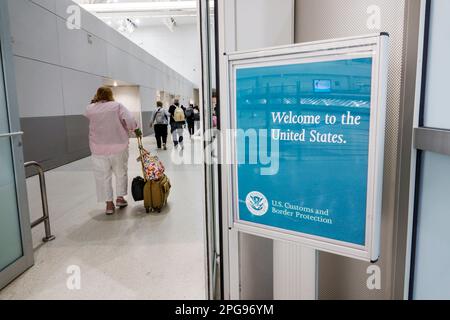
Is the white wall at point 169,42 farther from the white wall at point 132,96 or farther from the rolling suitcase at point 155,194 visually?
the rolling suitcase at point 155,194

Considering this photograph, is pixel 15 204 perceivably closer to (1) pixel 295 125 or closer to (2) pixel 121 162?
(2) pixel 121 162

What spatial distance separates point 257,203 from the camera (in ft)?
5.17

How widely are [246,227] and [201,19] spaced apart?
3.59 ft

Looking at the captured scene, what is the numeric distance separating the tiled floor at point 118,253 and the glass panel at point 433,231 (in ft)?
3.65

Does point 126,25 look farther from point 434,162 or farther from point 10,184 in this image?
point 434,162

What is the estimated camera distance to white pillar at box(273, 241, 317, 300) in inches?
66.7

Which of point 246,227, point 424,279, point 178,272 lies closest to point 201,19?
point 246,227

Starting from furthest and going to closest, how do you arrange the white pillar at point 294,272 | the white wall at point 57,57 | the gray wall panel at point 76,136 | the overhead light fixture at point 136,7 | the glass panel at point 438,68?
1. the overhead light fixture at point 136,7
2. the gray wall panel at point 76,136
3. the white wall at point 57,57
4. the white pillar at point 294,272
5. the glass panel at point 438,68

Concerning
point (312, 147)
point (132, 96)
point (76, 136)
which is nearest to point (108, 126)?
point (312, 147)

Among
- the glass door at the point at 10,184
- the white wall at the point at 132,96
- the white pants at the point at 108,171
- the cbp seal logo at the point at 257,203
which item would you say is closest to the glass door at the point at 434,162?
the cbp seal logo at the point at 257,203

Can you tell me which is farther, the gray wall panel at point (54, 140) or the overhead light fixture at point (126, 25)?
the overhead light fixture at point (126, 25)

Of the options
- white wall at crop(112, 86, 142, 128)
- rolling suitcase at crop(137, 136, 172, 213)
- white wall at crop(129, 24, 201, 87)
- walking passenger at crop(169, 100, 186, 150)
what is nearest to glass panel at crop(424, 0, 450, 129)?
rolling suitcase at crop(137, 136, 172, 213)

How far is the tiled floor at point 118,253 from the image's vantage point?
8.10 ft

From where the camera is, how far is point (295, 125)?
1.41 meters
